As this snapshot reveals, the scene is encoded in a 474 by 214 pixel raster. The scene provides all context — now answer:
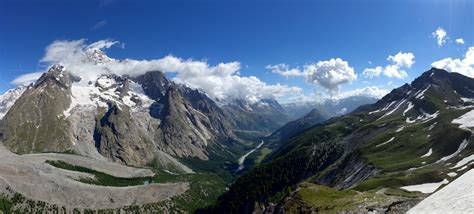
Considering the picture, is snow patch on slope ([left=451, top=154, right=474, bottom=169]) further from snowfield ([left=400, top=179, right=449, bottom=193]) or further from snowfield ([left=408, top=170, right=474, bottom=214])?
→ snowfield ([left=408, top=170, right=474, bottom=214])

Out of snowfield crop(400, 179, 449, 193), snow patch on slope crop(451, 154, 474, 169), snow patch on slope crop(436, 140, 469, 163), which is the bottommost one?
snowfield crop(400, 179, 449, 193)

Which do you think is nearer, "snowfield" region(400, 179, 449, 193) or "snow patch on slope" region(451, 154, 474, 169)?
"snowfield" region(400, 179, 449, 193)

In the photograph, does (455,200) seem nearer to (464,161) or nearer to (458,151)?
(464,161)

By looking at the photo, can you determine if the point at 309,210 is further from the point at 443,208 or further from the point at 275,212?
the point at 443,208

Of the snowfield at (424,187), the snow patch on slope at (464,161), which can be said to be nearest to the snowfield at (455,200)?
the snowfield at (424,187)

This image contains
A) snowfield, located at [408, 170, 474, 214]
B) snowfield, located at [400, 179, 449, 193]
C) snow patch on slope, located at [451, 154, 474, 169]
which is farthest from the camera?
snow patch on slope, located at [451, 154, 474, 169]

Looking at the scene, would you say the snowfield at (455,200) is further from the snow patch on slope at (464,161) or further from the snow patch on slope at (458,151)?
the snow patch on slope at (458,151)

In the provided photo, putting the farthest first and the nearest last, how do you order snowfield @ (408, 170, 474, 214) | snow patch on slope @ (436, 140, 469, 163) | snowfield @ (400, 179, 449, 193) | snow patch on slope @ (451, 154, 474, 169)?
snow patch on slope @ (436, 140, 469, 163) < snow patch on slope @ (451, 154, 474, 169) < snowfield @ (400, 179, 449, 193) < snowfield @ (408, 170, 474, 214)

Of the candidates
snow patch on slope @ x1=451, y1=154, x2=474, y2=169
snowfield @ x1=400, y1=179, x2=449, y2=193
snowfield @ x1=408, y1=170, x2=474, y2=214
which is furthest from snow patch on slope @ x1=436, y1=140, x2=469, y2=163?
snowfield @ x1=408, y1=170, x2=474, y2=214

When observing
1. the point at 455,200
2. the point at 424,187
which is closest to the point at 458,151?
the point at 424,187
